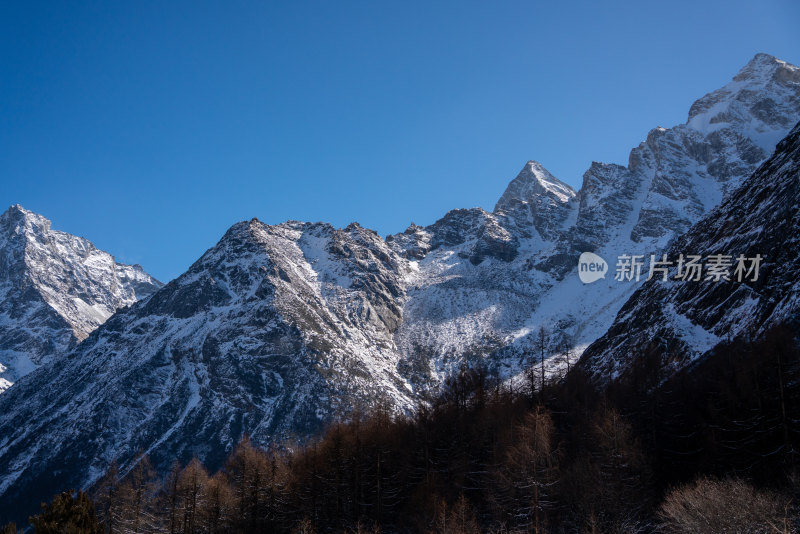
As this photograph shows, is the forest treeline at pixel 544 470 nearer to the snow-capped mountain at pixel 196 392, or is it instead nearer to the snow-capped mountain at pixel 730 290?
the snow-capped mountain at pixel 730 290

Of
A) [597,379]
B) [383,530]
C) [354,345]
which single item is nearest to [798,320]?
[597,379]

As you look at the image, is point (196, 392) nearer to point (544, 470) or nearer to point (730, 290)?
point (730, 290)

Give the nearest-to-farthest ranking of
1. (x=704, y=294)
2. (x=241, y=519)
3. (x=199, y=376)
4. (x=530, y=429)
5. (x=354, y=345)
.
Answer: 1. (x=530, y=429)
2. (x=241, y=519)
3. (x=704, y=294)
4. (x=199, y=376)
5. (x=354, y=345)

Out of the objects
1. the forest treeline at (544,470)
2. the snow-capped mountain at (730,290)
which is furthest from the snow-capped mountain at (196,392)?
the forest treeline at (544,470)

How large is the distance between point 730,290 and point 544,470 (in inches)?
2072

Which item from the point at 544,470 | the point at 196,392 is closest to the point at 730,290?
the point at 544,470

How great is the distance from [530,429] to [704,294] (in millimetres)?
53208

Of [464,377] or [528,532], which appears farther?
[464,377]

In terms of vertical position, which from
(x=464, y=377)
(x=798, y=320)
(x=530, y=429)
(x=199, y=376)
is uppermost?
(x=199, y=376)

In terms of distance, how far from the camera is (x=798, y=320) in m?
64.6

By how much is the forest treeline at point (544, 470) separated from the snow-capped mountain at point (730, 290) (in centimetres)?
797

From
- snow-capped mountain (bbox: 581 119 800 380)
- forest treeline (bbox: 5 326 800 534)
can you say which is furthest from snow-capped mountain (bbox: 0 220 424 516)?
forest treeline (bbox: 5 326 800 534)

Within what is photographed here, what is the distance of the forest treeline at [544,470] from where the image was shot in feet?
136

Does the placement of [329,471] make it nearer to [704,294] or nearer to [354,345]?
[704,294]
